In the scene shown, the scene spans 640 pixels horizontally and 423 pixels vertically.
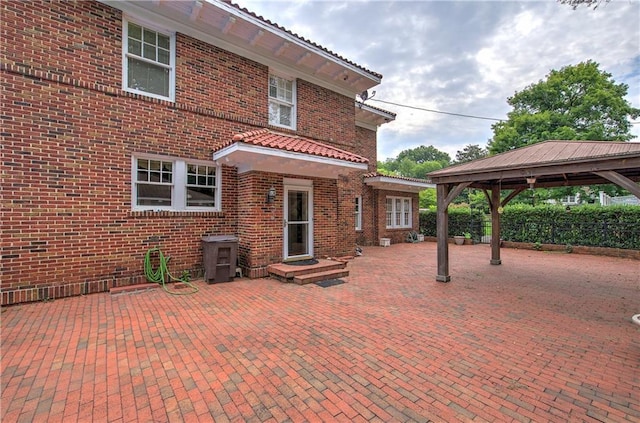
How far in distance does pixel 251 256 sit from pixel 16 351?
407 cm

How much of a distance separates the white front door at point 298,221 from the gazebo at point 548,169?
133 inches

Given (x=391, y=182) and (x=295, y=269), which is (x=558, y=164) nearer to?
(x=295, y=269)

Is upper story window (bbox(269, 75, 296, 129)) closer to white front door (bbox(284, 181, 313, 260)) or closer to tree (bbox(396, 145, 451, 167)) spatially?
white front door (bbox(284, 181, 313, 260))

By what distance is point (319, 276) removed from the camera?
657 centimetres

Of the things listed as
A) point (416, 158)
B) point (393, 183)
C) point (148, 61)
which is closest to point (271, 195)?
point (148, 61)

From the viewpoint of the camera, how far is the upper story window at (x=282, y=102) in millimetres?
8328

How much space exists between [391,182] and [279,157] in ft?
27.4

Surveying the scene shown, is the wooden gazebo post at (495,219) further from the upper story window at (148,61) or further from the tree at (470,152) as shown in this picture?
the tree at (470,152)

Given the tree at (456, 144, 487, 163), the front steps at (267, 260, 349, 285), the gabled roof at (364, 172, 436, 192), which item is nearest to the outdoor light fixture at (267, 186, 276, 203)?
the front steps at (267, 260, 349, 285)

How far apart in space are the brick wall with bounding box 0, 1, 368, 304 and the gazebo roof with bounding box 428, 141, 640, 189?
4672mm

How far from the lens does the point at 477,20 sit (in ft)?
30.1

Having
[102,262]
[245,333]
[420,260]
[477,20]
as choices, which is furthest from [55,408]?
[477,20]

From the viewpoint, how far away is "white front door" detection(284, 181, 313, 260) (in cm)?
757

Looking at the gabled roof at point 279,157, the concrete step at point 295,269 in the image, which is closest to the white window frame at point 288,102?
the gabled roof at point 279,157
